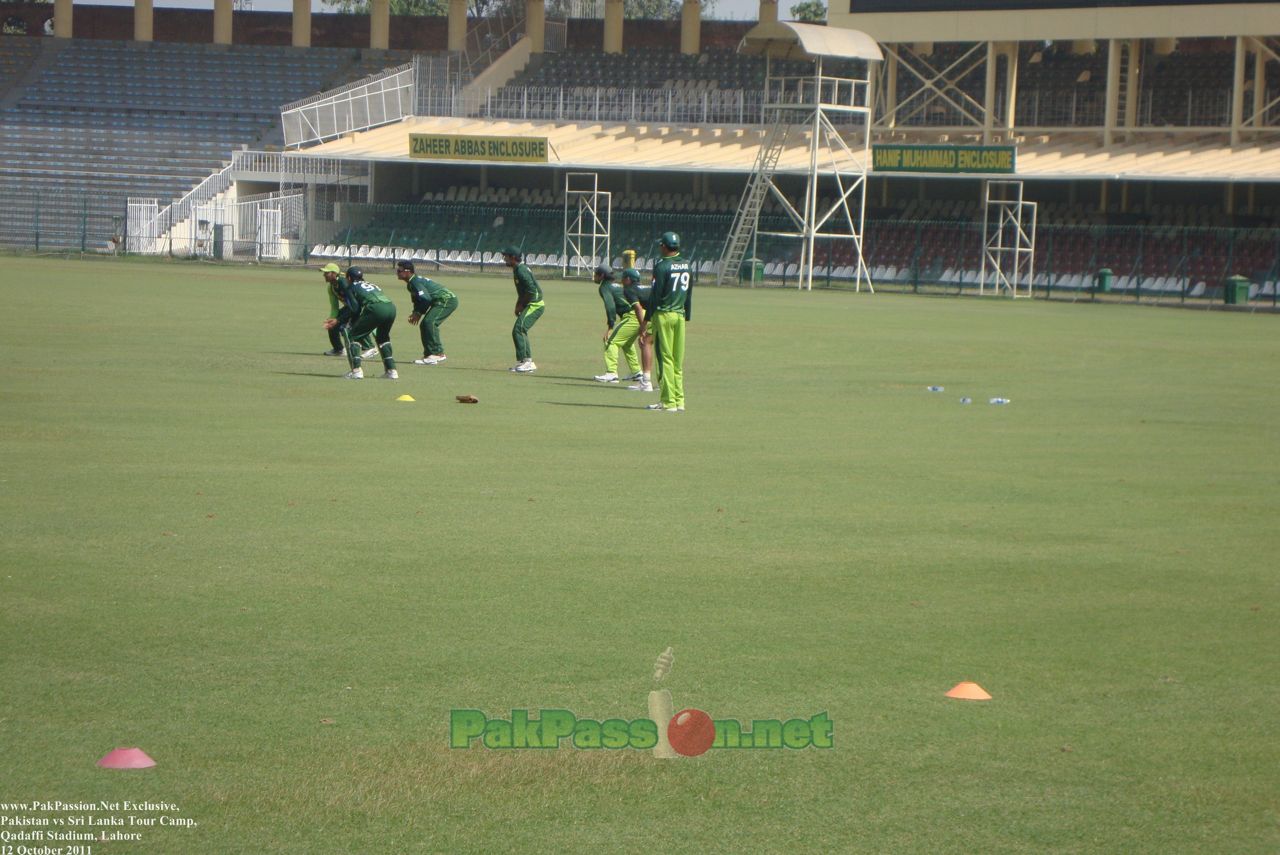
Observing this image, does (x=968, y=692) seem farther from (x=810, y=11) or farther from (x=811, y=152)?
(x=810, y=11)

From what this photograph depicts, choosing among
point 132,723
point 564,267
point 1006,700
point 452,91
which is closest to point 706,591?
point 1006,700

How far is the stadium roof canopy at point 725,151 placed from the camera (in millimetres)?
49219

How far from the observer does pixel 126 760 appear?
545 cm

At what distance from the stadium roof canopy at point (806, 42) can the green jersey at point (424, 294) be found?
98.2 feet

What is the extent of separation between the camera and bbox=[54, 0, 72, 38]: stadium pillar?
70.6 metres

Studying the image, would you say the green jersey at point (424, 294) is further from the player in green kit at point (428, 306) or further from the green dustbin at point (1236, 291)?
the green dustbin at point (1236, 291)

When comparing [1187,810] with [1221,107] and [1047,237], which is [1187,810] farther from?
[1221,107]

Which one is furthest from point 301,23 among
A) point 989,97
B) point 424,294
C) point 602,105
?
point 424,294

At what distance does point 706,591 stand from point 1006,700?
2198 millimetres

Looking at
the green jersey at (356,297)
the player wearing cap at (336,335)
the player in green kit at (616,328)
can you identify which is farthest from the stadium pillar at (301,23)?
the green jersey at (356,297)

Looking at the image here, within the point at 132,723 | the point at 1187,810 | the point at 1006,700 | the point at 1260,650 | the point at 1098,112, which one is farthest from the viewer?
the point at 1098,112

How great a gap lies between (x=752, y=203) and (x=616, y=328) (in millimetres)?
33751

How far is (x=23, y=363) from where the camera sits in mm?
19547

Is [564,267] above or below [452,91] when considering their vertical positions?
below
